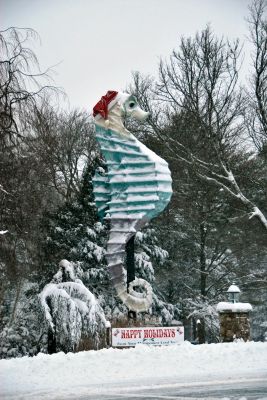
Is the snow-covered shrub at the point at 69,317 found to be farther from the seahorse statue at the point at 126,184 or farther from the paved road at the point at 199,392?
the paved road at the point at 199,392

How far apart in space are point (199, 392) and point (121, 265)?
7.59 meters

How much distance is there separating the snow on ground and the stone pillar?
2169mm

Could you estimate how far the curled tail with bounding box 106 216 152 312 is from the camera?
693 inches

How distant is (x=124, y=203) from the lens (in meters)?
17.8

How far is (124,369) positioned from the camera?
1311 centimetres

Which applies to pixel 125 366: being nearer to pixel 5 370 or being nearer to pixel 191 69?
pixel 5 370

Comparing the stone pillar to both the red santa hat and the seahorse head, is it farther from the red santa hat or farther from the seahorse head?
the red santa hat

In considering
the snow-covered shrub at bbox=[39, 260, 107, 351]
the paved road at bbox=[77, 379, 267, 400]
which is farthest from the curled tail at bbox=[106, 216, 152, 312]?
the paved road at bbox=[77, 379, 267, 400]

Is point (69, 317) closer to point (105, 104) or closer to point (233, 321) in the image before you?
point (233, 321)

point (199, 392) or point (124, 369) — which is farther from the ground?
point (124, 369)

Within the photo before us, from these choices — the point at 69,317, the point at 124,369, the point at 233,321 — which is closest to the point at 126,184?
the point at 69,317

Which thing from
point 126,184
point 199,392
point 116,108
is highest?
point 116,108

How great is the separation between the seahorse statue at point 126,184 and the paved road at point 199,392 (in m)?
6.37

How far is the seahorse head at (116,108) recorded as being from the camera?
18.1m
